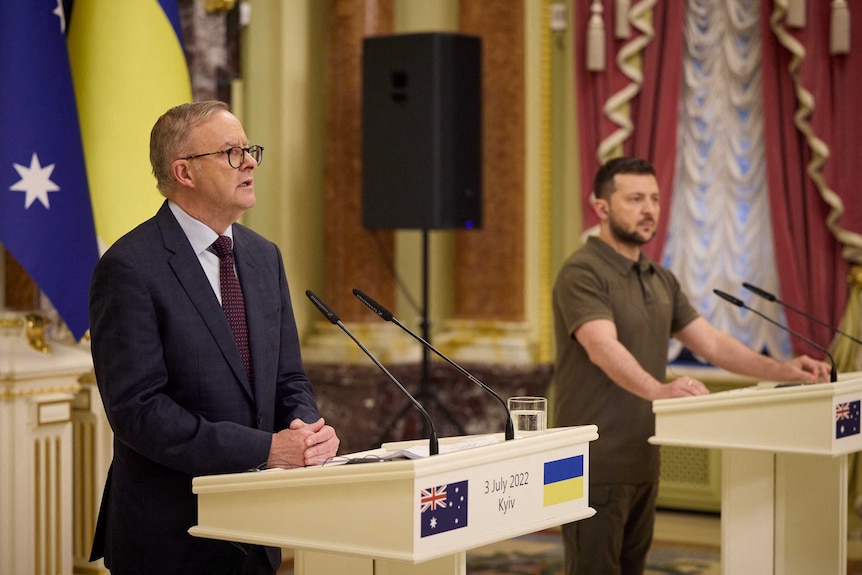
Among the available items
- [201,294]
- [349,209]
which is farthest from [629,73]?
[201,294]

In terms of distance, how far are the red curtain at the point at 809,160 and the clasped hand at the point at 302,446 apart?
4.03 meters

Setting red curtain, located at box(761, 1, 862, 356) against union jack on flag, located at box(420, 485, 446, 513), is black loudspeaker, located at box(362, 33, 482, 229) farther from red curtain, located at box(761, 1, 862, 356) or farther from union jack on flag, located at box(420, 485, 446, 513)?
union jack on flag, located at box(420, 485, 446, 513)

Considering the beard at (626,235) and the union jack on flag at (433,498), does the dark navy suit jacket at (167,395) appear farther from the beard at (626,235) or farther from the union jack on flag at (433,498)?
the beard at (626,235)

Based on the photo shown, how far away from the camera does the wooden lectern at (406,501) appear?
80.1 inches

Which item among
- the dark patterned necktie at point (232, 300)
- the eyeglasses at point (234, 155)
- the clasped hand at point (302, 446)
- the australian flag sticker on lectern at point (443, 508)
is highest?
the eyeglasses at point (234, 155)

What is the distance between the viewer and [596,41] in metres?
6.07

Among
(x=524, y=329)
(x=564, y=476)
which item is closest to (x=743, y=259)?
(x=524, y=329)

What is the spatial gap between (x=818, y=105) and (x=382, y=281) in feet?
8.10

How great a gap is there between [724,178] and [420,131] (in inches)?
65.6

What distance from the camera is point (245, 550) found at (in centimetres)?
236

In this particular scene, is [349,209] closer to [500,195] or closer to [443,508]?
[500,195]

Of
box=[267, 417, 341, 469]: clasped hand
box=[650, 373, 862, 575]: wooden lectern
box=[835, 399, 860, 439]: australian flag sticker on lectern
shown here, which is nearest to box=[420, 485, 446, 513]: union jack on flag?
box=[267, 417, 341, 469]: clasped hand

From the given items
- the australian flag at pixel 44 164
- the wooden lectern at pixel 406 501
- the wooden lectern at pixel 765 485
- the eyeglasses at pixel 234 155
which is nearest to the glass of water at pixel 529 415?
the wooden lectern at pixel 406 501

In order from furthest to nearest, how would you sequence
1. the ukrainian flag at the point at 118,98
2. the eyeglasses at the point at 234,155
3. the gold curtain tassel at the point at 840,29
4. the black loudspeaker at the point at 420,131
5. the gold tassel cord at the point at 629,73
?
the gold tassel cord at the point at 629,73, the black loudspeaker at the point at 420,131, the gold curtain tassel at the point at 840,29, the ukrainian flag at the point at 118,98, the eyeglasses at the point at 234,155
